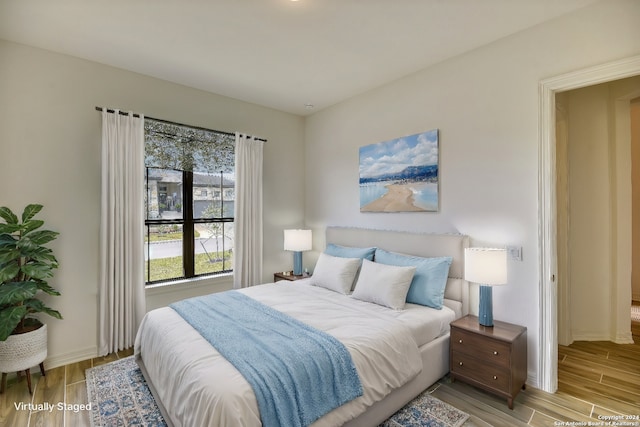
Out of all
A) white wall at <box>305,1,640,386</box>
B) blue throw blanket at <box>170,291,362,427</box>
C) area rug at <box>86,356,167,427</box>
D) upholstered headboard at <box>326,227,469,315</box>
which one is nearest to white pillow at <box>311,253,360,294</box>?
upholstered headboard at <box>326,227,469,315</box>

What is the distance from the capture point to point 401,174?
11.2ft

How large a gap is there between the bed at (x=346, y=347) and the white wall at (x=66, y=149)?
0.92m

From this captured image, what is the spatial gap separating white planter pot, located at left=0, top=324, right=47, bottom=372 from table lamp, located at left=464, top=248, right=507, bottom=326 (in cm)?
357

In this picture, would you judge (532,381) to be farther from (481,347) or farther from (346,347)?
(346,347)

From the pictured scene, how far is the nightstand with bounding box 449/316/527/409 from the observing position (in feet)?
7.13

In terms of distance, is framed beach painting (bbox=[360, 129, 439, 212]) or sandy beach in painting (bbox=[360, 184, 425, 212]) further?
sandy beach in painting (bbox=[360, 184, 425, 212])

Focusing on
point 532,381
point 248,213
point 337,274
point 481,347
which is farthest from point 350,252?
point 532,381

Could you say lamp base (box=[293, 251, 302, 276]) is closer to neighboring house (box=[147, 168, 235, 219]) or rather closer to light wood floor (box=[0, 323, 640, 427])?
neighboring house (box=[147, 168, 235, 219])

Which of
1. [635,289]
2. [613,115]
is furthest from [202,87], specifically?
[635,289]

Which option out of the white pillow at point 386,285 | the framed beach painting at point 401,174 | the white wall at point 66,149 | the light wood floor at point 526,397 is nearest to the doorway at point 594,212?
the light wood floor at point 526,397

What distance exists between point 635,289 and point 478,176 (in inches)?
165

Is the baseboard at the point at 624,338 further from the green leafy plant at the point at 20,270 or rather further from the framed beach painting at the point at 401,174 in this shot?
the green leafy plant at the point at 20,270

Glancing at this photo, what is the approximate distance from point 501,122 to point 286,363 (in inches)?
103

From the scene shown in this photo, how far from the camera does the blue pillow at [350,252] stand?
3381 mm
